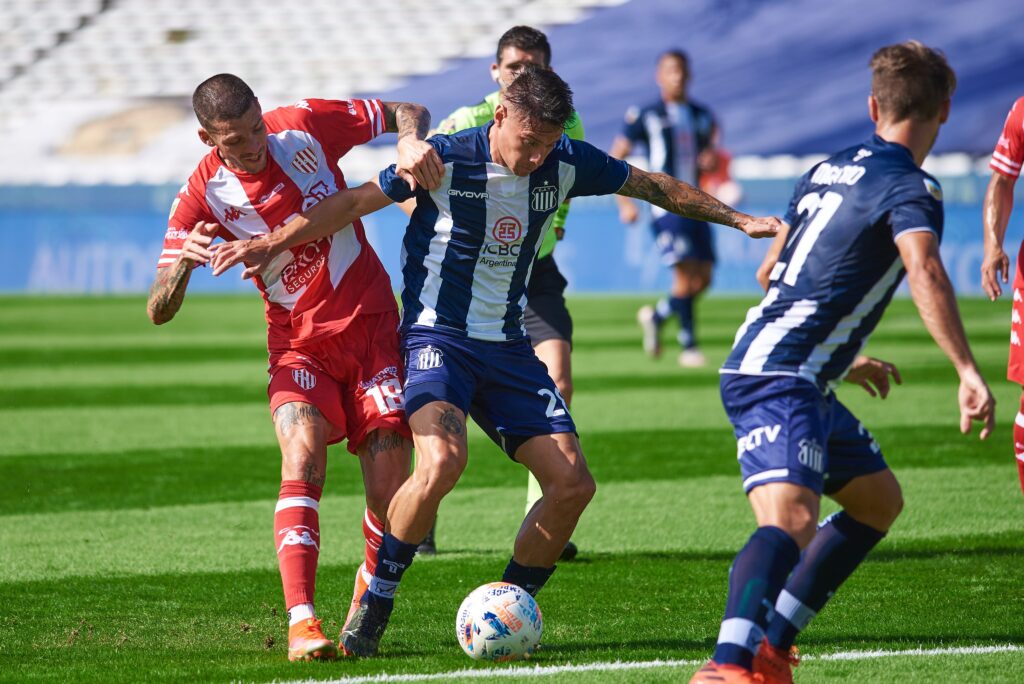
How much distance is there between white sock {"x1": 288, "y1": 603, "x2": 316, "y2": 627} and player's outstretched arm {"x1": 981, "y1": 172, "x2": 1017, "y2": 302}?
2.91 meters

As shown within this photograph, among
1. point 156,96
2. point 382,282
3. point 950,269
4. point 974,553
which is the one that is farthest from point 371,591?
point 156,96

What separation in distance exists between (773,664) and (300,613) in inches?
61.7

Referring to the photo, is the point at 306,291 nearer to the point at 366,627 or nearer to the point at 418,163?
the point at 418,163

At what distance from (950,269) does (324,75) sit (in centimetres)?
1761

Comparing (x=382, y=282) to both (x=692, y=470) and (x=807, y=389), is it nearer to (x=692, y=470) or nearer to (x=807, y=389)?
(x=807, y=389)

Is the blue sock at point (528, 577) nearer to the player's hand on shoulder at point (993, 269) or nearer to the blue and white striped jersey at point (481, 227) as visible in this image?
the blue and white striped jersey at point (481, 227)

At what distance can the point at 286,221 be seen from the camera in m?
5.06

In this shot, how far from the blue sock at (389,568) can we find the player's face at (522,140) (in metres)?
1.35

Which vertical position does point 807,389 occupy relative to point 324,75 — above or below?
above

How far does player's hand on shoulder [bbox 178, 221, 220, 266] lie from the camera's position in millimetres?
4590

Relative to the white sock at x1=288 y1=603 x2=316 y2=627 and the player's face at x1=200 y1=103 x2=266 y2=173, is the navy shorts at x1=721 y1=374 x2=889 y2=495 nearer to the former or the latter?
the white sock at x1=288 y1=603 x2=316 y2=627

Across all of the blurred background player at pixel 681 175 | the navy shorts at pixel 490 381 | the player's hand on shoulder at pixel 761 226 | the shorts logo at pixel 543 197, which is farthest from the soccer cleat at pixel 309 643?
the blurred background player at pixel 681 175

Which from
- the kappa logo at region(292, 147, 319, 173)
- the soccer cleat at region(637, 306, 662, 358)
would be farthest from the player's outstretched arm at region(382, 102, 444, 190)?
the soccer cleat at region(637, 306, 662, 358)

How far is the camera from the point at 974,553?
613cm
